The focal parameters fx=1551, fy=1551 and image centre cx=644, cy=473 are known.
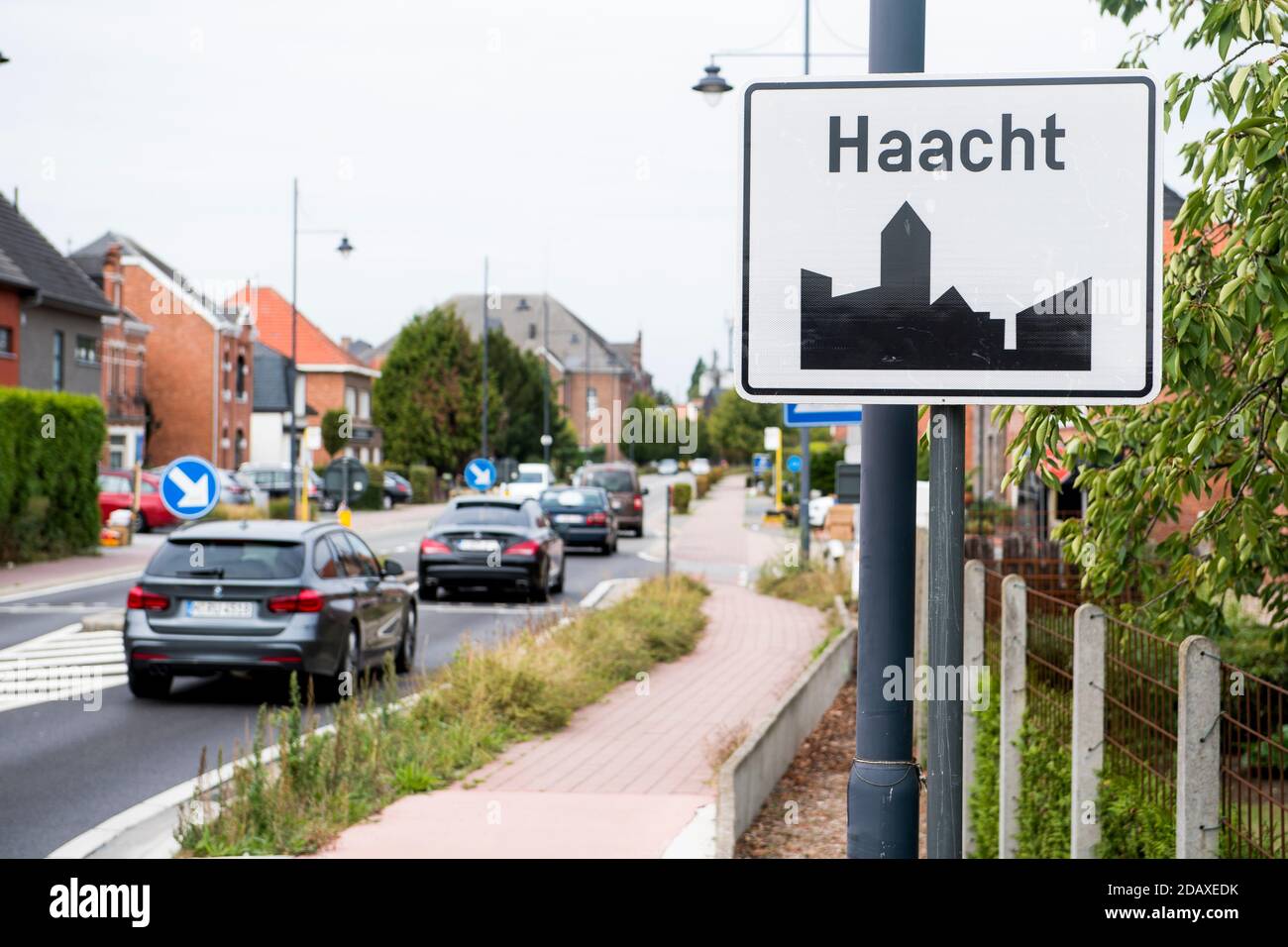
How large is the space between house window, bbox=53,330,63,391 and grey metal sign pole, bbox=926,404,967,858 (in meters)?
47.5

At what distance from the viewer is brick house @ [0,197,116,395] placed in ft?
139

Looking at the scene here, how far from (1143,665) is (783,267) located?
2628 millimetres

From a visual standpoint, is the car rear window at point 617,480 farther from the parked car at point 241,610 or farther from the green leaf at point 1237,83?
the green leaf at point 1237,83

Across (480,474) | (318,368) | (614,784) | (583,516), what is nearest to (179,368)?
(318,368)

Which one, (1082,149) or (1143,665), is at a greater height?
(1082,149)

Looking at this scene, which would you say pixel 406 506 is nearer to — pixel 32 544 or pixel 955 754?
pixel 32 544

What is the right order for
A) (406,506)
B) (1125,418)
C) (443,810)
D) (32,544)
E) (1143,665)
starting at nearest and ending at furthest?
(1143,665), (1125,418), (443,810), (32,544), (406,506)

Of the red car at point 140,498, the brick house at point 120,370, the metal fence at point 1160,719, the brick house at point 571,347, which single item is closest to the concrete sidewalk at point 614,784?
the metal fence at point 1160,719

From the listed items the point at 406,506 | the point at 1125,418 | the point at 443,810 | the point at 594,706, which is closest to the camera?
the point at 1125,418

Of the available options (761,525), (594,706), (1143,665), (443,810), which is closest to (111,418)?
(761,525)

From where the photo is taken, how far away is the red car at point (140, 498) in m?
37.4

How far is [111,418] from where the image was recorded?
59.7m

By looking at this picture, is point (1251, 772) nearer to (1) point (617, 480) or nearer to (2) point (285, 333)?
(1) point (617, 480)

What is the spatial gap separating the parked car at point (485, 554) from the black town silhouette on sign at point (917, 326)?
1932cm
